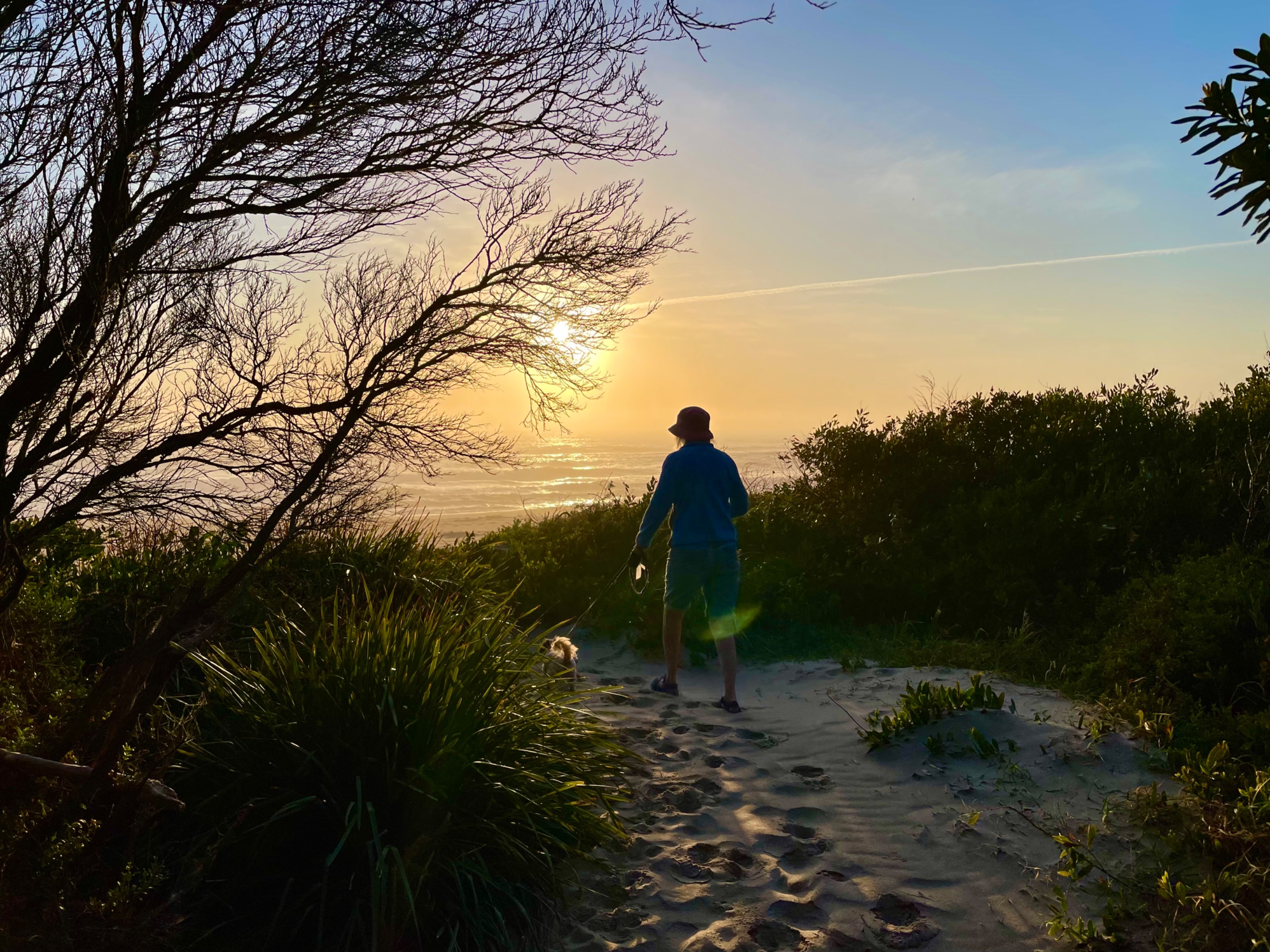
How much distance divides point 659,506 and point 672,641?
115 cm

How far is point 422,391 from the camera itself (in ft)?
21.6

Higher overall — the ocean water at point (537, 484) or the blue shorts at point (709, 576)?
the ocean water at point (537, 484)

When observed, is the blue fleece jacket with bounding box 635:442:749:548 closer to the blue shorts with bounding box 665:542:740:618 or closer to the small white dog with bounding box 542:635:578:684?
the blue shorts with bounding box 665:542:740:618

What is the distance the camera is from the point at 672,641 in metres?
7.13

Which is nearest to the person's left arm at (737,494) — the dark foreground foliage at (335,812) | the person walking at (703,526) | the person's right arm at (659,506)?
the person walking at (703,526)

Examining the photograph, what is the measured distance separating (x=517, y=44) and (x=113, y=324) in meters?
2.93

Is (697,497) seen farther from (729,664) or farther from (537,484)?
(537,484)

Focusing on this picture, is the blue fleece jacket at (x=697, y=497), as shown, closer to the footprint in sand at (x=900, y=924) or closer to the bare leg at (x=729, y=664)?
the bare leg at (x=729, y=664)

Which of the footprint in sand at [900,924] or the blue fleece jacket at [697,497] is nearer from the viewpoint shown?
the footprint in sand at [900,924]

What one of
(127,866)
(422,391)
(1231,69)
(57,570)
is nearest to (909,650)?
(422,391)

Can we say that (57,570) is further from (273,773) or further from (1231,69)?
(1231,69)

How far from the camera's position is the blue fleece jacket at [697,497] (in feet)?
22.1

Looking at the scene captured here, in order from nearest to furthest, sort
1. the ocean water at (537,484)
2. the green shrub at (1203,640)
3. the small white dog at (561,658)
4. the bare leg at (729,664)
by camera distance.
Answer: the green shrub at (1203,640) → the small white dog at (561,658) → the bare leg at (729,664) → the ocean water at (537,484)

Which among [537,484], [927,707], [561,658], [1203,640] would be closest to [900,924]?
[927,707]
